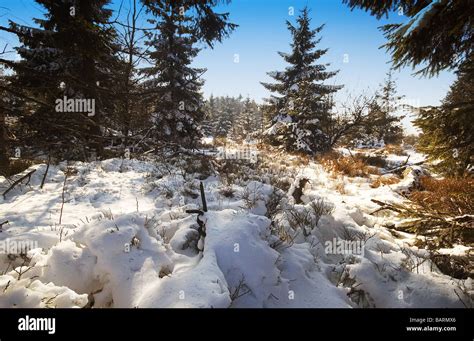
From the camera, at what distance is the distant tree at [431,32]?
3.11 metres

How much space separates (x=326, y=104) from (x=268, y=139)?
4486 millimetres

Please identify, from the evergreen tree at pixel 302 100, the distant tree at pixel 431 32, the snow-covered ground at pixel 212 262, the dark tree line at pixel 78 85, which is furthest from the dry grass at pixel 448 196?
the evergreen tree at pixel 302 100

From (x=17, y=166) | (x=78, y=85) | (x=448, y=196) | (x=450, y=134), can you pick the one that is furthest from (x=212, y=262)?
(x=17, y=166)

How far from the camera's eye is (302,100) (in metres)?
13.9

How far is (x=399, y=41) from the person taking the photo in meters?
3.63

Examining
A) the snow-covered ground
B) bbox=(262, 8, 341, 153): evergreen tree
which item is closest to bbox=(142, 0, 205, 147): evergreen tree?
bbox=(262, 8, 341, 153): evergreen tree

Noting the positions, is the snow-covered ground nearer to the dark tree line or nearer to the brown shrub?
the dark tree line

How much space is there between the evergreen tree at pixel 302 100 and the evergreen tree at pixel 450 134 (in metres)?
9.79

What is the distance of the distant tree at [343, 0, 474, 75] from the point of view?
3.11 meters

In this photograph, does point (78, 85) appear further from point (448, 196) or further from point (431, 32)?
point (448, 196)

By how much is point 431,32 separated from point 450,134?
1.68 m

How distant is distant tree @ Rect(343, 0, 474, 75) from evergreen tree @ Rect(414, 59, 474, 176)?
1.26 ft

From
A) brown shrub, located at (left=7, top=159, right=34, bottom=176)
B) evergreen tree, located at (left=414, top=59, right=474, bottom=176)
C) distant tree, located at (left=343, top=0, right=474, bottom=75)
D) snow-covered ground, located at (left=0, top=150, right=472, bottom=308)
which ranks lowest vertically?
snow-covered ground, located at (left=0, top=150, right=472, bottom=308)
